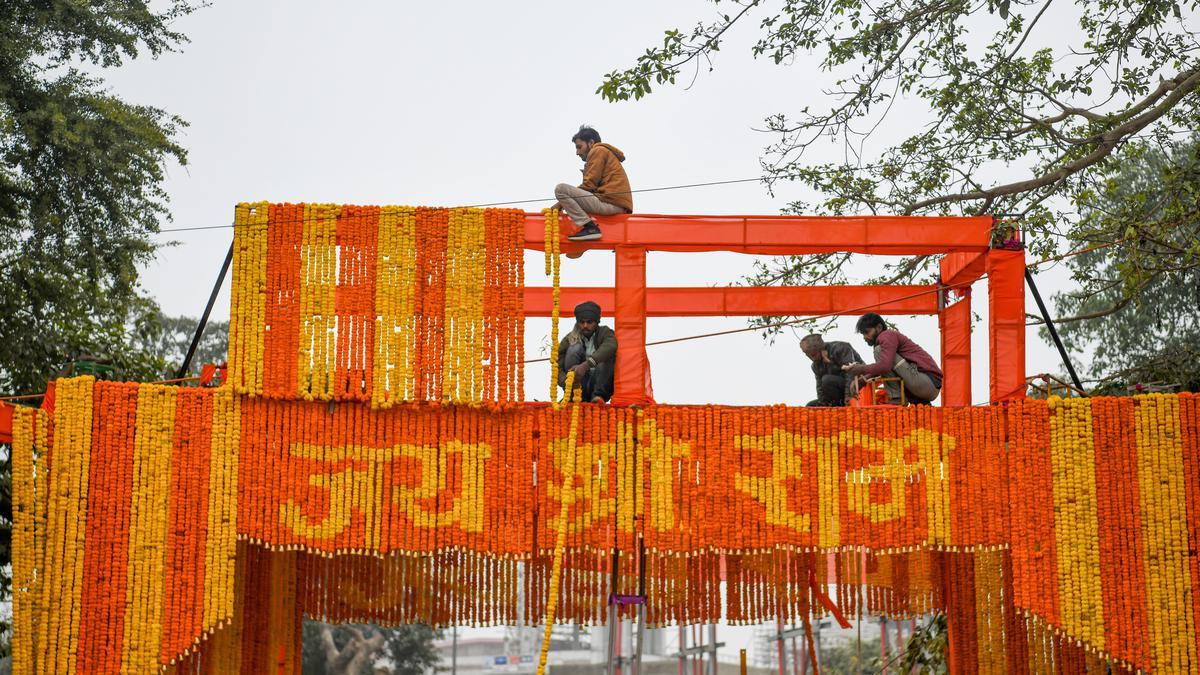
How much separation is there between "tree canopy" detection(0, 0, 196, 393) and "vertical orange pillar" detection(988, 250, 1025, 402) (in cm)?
983

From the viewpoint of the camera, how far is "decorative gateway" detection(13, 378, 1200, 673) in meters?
7.90

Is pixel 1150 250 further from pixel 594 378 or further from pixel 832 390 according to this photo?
pixel 594 378

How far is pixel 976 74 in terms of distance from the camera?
12.2m

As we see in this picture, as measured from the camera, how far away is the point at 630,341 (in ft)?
27.9

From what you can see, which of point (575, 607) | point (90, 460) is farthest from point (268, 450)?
point (575, 607)

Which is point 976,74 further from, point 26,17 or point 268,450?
point 26,17

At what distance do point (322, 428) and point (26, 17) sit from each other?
356 inches

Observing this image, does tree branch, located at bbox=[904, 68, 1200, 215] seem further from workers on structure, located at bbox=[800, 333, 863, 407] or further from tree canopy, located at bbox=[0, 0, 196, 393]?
tree canopy, located at bbox=[0, 0, 196, 393]

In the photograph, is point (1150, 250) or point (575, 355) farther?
point (1150, 250)

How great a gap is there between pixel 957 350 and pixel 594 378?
3499 mm

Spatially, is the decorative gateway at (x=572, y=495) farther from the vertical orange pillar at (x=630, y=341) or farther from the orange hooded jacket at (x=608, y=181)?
the orange hooded jacket at (x=608, y=181)

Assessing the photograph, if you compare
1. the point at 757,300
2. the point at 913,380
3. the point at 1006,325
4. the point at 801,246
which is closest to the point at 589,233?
the point at 801,246

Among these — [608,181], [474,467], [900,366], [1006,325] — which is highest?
[608,181]

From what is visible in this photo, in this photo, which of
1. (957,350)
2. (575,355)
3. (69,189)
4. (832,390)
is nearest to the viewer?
(575,355)
